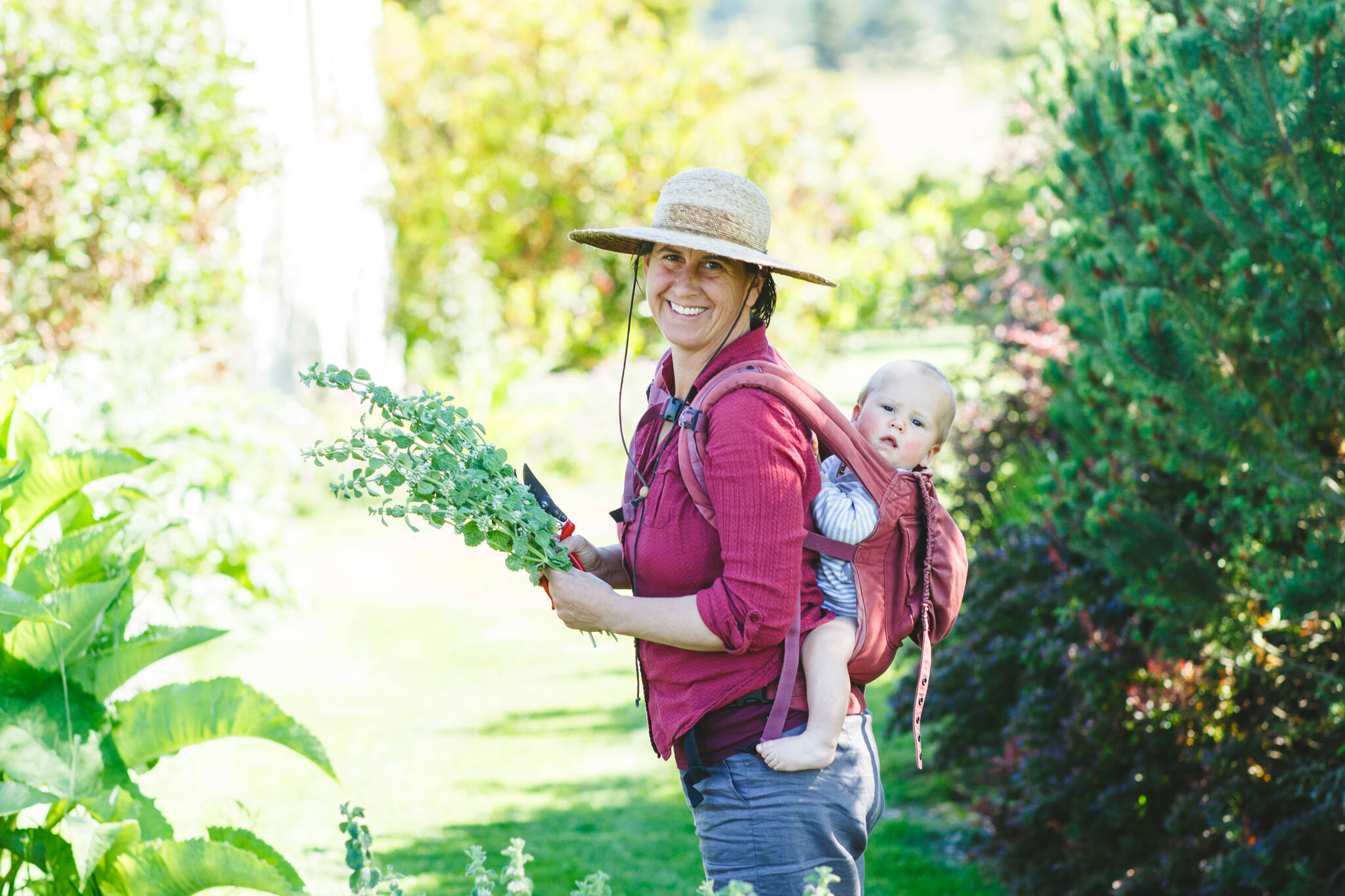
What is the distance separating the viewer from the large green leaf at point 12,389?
10.0 feet

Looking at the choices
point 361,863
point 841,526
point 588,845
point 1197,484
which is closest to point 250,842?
point 361,863

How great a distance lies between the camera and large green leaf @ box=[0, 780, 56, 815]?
2.46 metres

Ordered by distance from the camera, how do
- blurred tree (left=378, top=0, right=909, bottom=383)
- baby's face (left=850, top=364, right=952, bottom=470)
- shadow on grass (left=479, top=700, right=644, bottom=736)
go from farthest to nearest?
blurred tree (left=378, top=0, right=909, bottom=383), shadow on grass (left=479, top=700, right=644, bottom=736), baby's face (left=850, top=364, right=952, bottom=470)

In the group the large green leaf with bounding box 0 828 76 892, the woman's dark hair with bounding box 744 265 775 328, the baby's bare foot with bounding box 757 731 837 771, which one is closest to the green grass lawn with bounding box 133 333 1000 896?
the large green leaf with bounding box 0 828 76 892

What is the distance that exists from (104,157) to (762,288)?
287 inches

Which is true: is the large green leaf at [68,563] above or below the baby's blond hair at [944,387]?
below

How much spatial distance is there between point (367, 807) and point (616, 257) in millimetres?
9639

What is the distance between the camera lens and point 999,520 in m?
6.39

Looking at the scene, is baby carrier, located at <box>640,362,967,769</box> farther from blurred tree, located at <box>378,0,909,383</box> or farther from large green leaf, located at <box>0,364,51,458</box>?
blurred tree, located at <box>378,0,909,383</box>

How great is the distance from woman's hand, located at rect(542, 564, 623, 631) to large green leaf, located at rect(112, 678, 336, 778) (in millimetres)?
820

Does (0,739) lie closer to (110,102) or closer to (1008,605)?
(1008,605)

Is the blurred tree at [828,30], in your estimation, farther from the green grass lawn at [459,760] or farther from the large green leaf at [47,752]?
the large green leaf at [47,752]

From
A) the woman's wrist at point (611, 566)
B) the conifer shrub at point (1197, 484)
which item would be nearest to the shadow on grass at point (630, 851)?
the conifer shrub at point (1197, 484)

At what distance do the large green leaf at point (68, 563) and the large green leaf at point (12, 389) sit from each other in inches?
11.8
